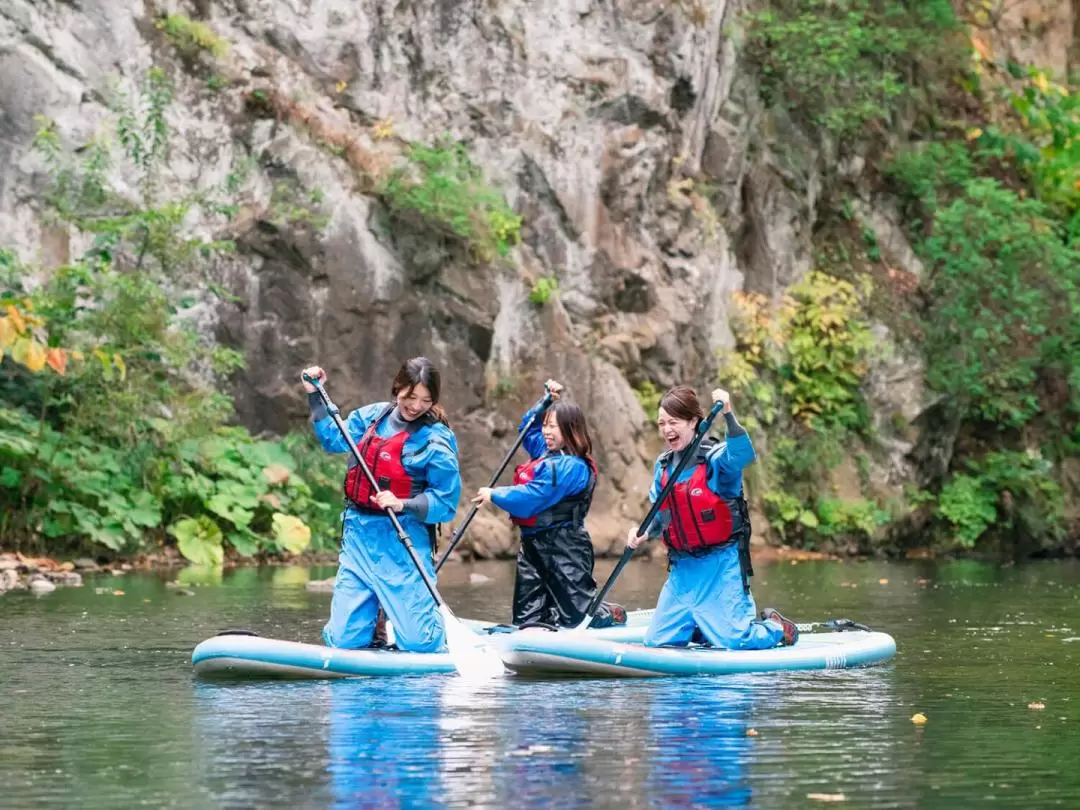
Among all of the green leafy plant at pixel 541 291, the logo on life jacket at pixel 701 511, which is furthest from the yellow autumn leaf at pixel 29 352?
the green leafy plant at pixel 541 291

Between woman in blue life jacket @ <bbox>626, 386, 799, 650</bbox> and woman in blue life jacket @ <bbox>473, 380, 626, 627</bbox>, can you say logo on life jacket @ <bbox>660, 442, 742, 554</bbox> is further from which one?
woman in blue life jacket @ <bbox>473, 380, 626, 627</bbox>

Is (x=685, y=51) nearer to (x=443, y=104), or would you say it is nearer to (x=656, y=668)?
(x=443, y=104)

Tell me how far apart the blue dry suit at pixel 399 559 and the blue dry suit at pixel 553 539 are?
78 cm

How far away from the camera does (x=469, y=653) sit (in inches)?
371

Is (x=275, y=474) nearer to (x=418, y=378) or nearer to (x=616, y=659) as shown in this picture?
(x=418, y=378)

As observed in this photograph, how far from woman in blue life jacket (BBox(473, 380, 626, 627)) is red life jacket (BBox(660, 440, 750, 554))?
835 millimetres

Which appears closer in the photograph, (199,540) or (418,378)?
(418,378)

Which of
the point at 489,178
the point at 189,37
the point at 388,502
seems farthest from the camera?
the point at 489,178

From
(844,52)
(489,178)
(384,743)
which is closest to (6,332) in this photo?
(384,743)

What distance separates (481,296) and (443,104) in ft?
9.96

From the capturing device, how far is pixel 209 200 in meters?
19.6

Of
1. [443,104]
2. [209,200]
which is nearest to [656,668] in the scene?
[209,200]

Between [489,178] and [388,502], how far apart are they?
1347 cm

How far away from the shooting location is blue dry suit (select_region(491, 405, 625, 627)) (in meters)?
10.3
